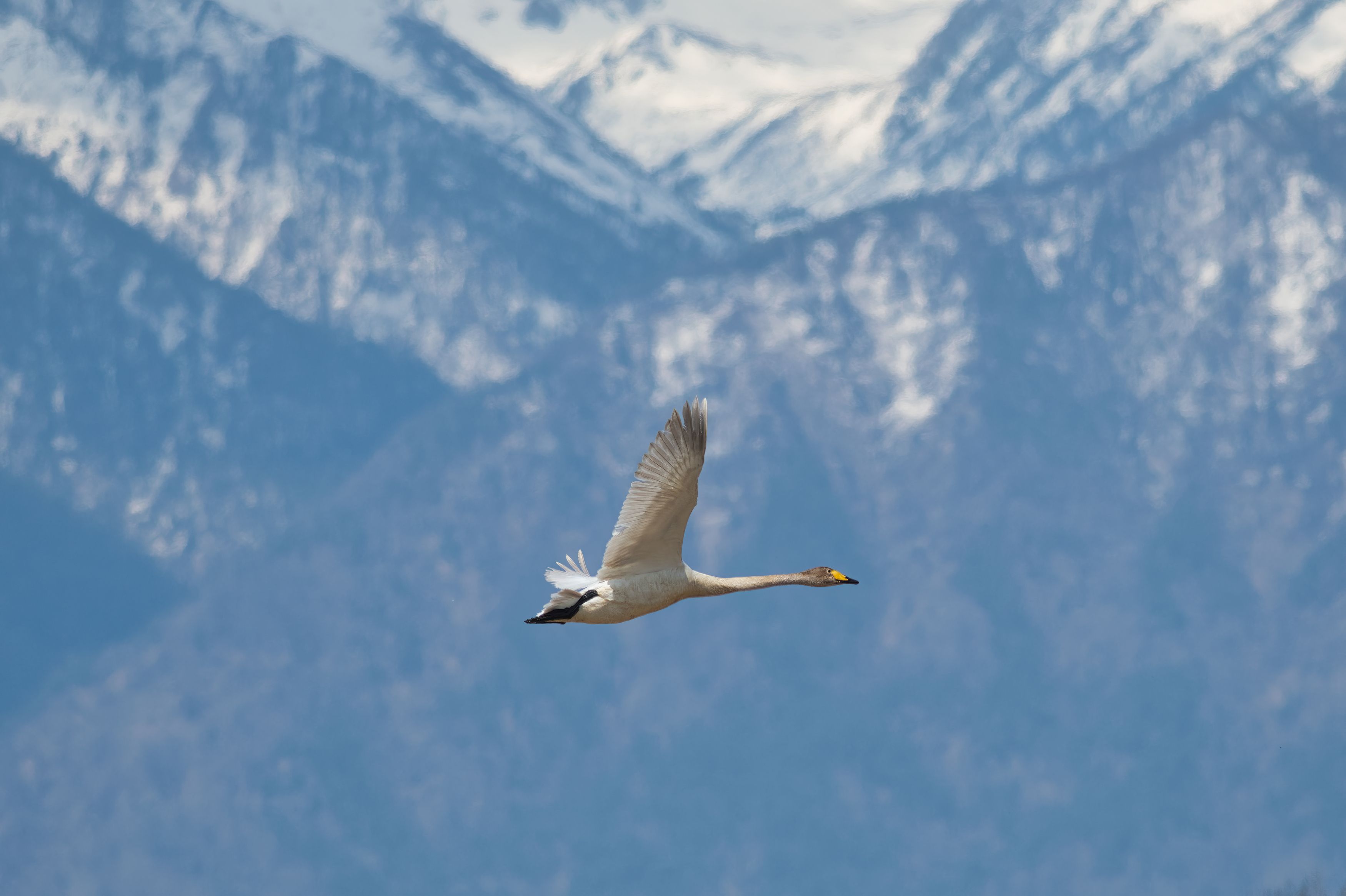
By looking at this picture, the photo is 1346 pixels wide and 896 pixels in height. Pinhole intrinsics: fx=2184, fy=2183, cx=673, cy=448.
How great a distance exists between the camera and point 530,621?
5975cm

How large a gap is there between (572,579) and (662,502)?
376cm

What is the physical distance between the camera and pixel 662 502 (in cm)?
6188

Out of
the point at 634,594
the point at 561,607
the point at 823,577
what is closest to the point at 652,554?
the point at 634,594

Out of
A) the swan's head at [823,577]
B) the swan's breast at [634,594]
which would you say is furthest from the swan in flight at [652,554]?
the swan's head at [823,577]

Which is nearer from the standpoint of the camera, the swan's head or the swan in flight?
the swan in flight

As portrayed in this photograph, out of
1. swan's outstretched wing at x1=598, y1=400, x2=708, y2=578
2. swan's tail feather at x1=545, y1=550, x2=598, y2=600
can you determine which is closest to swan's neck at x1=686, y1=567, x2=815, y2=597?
swan's outstretched wing at x1=598, y1=400, x2=708, y2=578

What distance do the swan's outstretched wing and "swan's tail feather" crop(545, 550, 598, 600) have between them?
0.47m

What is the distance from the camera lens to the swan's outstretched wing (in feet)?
201

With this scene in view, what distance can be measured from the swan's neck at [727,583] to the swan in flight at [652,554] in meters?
0.04

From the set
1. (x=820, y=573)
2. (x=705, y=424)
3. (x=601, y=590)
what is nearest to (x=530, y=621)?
(x=601, y=590)

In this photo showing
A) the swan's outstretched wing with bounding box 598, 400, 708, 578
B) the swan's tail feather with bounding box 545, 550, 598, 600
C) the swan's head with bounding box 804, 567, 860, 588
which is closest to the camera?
the swan's outstretched wing with bounding box 598, 400, 708, 578

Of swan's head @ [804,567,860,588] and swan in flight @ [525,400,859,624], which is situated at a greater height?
swan's head @ [804,567,860,588]

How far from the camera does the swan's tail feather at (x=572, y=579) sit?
62.5 m

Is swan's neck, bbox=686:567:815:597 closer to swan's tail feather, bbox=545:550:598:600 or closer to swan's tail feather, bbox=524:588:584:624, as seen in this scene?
swan's tail feather, bbox=545:550:598:600
